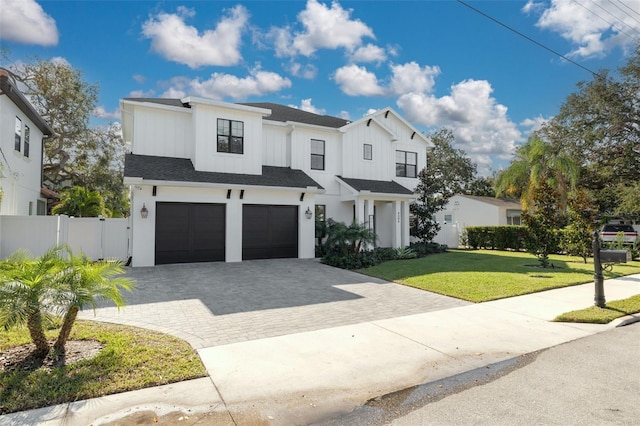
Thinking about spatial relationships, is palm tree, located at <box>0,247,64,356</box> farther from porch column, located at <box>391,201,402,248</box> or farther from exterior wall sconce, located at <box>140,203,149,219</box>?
porch column, located at <box>391,201,402,248</box>

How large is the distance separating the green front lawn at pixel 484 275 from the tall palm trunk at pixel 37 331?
7.89 meters

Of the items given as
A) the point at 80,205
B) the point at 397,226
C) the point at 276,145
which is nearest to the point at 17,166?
the point at 80,205

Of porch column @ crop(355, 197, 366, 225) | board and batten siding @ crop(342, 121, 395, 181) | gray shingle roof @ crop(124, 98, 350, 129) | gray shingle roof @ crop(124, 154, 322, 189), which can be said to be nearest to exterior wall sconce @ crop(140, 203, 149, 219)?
gray shingle roof @ crop(124, 154, 322, 189)

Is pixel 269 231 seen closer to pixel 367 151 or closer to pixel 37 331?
pixel 367 151

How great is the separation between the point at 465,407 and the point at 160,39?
652 inches

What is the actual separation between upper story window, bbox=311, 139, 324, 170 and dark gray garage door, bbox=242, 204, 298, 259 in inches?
128

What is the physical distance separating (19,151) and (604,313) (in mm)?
20004

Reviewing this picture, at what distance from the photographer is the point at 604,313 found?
684 centimetres

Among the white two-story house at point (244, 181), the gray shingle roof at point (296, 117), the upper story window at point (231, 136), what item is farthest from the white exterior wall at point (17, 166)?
the gray shingle roof at point (296, 117)

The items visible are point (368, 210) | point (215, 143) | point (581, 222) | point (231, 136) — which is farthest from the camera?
point (368, 210)

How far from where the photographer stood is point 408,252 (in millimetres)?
16406

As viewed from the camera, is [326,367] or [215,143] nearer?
[326,367]

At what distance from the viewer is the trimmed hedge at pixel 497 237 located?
20125 millimetres

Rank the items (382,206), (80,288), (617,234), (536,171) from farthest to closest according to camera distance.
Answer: (536,171) → (382,206) → (617,234) → (80,288)
